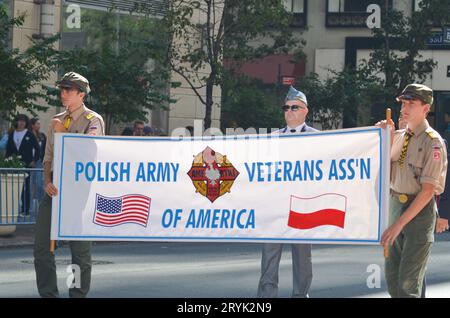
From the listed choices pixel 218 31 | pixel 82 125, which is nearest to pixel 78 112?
pixel 82 125

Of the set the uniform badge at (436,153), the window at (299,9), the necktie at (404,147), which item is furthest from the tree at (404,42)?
the uniform badge at (436,153)

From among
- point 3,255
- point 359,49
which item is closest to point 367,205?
point 3,255

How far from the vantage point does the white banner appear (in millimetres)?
9938

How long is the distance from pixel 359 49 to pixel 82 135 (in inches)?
1567

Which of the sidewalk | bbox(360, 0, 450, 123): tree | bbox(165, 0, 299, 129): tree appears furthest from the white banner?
bbox(360, 0, 450, 123): tree

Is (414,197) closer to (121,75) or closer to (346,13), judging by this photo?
(121,75)

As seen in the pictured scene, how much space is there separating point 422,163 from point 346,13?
41.9 metres

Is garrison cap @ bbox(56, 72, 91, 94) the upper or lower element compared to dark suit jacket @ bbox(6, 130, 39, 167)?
upper

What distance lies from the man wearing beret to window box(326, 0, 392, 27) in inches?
1526

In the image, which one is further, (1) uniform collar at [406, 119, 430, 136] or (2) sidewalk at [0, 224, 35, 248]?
(2) sidewalk at [0, 224, 35, 248]

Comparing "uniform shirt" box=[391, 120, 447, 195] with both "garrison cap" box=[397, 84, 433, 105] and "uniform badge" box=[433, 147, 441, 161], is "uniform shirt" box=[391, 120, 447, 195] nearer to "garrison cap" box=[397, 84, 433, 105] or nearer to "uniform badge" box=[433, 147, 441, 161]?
"uniform badge" box=[433, 147, 441, 161]

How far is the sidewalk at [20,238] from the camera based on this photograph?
18884 mm

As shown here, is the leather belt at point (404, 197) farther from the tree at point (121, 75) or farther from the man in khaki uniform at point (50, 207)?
the tree at point (121, 75)
